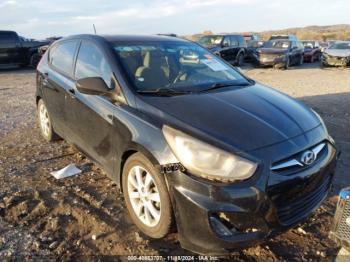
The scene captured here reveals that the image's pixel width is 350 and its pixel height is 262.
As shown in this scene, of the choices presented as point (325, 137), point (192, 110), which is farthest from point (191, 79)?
point (325, 137)

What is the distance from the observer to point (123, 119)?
313cm

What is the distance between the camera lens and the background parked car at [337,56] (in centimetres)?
1875

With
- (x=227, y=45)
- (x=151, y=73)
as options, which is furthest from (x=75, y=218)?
(x=227, y=45)

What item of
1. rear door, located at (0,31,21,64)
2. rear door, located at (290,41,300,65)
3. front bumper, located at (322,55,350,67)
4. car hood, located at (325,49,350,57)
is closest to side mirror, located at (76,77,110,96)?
rear door, located at (0,31,21,64)

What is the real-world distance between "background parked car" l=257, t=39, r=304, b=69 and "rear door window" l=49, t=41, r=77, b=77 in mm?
14457

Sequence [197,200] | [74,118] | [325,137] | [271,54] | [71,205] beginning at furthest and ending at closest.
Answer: [271,54] < [74,118] < [71,205] < [325,137] < [197,200]

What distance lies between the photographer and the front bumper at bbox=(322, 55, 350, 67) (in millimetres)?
18703

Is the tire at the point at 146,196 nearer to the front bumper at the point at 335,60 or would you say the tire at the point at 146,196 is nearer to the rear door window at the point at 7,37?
the rear door window at the point at 7,37

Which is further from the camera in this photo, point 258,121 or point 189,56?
point 189,56

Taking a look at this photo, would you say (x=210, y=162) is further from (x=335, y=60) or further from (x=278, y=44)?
(x=335, y=60)

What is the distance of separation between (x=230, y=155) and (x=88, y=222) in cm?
160

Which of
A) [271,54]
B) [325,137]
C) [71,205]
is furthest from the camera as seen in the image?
[271,54]

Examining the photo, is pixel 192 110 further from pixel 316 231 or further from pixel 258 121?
pixel 316 231

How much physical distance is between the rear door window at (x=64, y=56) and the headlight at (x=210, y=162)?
7.49 feet
